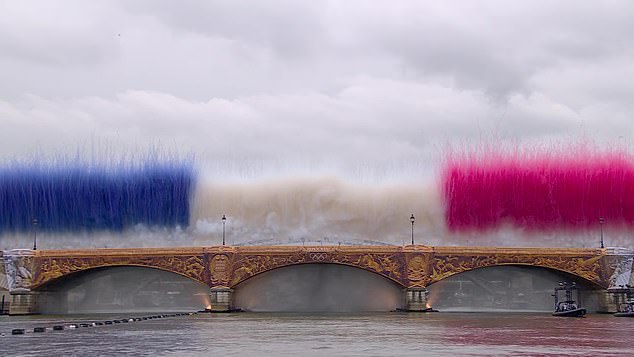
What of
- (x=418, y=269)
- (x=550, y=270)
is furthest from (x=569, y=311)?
(x=418, y=269)

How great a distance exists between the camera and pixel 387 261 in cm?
9044

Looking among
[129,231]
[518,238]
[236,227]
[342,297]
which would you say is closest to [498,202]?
[518,238]

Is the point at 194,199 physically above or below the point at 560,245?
above

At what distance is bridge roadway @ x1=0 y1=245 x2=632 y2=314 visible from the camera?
8994 cm

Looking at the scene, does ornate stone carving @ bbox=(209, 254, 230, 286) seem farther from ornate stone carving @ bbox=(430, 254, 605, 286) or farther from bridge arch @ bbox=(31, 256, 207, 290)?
ornate stone carving @ bbox=(430, 254, 605, 286)

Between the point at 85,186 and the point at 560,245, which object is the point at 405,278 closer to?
the point at 560,245

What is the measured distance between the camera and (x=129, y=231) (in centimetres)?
10394

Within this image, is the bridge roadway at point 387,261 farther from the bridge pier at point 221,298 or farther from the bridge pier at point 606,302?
the bridge pier at point 606,302

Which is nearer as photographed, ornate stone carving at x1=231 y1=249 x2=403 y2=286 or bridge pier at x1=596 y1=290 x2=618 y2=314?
ornate stone carving at x1=231 y1=249 x2=403 y2=286

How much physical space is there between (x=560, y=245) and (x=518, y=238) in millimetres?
4927

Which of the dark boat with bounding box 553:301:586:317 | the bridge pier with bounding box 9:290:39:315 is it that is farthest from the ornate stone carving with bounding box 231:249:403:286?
the bridge pier with bounding box 9:290:39:315

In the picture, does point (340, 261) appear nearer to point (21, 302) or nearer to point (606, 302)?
point (606, 302)

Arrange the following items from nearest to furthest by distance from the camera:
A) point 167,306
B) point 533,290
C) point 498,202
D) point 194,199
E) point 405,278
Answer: point 405,278 < point 498,202 < point 194,199 < point 533,290 < point 167,306

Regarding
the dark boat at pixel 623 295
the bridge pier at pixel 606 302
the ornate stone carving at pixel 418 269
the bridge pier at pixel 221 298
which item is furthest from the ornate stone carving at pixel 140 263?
the dark boat at pixel 623 295
